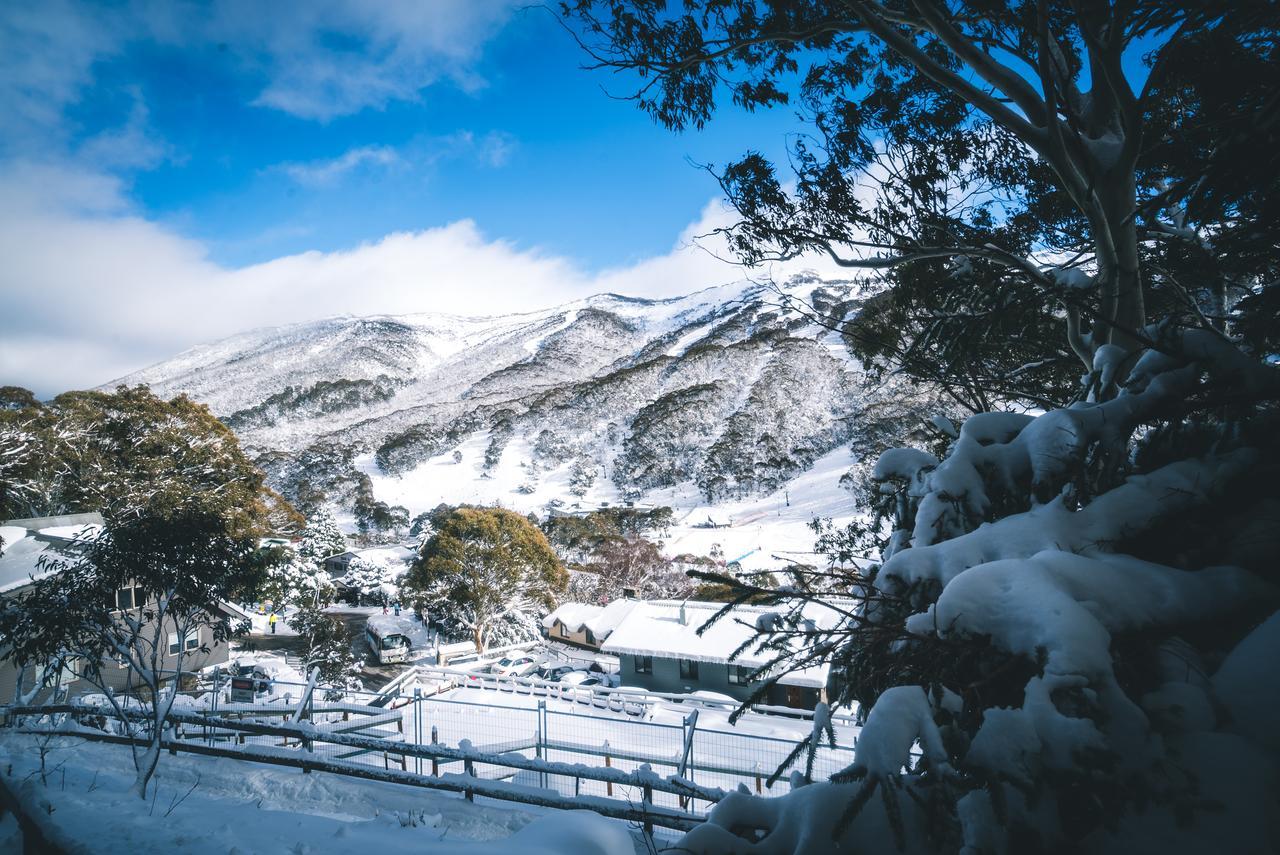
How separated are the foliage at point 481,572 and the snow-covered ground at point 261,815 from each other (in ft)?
47.9

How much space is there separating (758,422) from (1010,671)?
6405 cm

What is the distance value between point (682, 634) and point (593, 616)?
888 cm

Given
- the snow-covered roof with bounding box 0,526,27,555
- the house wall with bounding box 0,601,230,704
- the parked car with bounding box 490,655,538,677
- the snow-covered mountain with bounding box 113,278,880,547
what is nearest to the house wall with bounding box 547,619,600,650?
the parked car with bounding box 490,655,538,677

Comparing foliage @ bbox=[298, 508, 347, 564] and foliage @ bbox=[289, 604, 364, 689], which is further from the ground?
foliage @ bbox=[298, 508, 347, 564]

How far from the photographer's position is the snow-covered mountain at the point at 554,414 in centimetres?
6150

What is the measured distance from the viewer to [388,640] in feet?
82.6

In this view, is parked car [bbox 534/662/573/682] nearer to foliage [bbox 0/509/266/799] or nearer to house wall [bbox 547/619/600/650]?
house wall [bbox 547/619/600/650]

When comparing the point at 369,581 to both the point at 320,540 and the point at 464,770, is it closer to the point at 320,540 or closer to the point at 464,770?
the point at 320,540

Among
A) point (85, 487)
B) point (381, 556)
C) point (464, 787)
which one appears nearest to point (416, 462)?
point (381, 556)

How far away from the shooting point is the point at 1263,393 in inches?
72.7

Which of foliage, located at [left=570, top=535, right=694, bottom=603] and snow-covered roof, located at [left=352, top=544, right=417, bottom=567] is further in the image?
snow-covered roof, located at [left=352, top=544, right=417, bottom=567]

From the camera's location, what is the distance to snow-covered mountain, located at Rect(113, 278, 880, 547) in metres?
61.5

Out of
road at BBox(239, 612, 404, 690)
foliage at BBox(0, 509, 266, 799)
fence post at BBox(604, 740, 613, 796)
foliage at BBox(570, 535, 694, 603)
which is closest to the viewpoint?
foliage at BBox(0, 509, 266, 799)

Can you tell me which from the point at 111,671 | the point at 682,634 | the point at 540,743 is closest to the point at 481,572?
the point at 682,634
